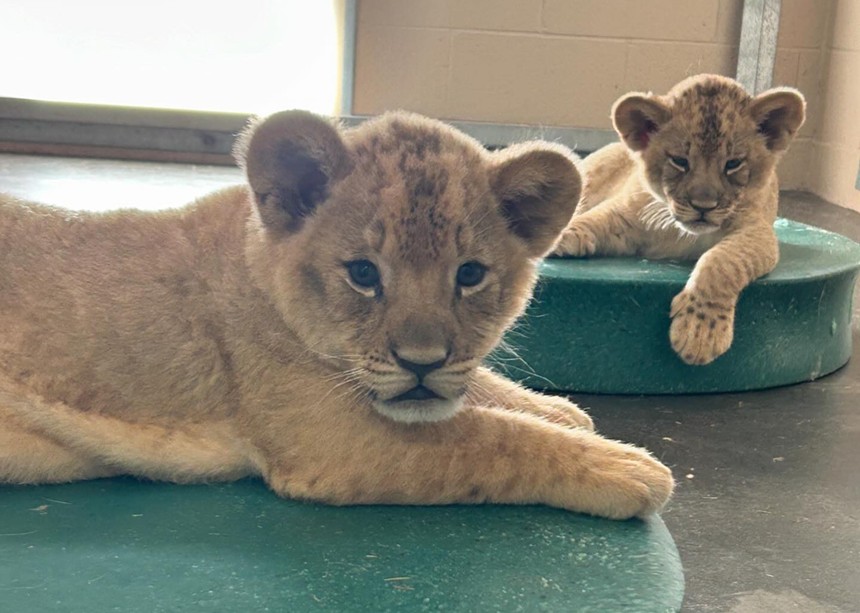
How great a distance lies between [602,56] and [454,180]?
7.44 metres

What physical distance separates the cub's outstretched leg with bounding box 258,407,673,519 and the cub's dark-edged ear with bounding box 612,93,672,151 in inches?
106

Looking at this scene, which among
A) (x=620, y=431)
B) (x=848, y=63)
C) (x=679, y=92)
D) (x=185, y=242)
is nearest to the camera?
(x=185, y=242)

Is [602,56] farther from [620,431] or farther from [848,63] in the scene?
[620,431]

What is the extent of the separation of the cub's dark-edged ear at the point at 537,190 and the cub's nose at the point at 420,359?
529 millimetres

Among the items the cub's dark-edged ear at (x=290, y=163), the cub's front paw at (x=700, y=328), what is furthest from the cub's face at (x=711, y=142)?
the cub's dark-edged ear at (x=290, y=163)

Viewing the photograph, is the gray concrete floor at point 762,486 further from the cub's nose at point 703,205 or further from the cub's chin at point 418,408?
the cub's chin at point 418,408

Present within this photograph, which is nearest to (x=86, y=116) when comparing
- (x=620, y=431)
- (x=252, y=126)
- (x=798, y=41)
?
(x=798, y=41)

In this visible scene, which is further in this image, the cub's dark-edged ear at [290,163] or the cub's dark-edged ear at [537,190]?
the cub's dark-edged ear at [537,190]

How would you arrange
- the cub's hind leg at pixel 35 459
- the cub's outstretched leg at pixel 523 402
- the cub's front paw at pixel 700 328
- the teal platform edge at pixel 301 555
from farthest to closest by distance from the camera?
the cub's front paw at pixel 700 328, the cub's outstretched leg at pixel 523 402, the cub's hind leg at pixel 35 459, the teal platform edge at pixel 301 555

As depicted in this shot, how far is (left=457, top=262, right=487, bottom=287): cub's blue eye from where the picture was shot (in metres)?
2.96

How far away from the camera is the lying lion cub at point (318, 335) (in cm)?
292

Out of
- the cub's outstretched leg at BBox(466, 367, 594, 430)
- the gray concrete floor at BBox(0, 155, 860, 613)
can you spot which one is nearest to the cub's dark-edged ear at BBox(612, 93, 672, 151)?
the gray concrete floor at BBox(0, 155, 860, 613)

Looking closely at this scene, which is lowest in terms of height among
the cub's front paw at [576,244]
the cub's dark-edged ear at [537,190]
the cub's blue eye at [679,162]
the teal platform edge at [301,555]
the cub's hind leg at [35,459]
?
the teal platform edge at [301,555]

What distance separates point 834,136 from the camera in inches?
380
